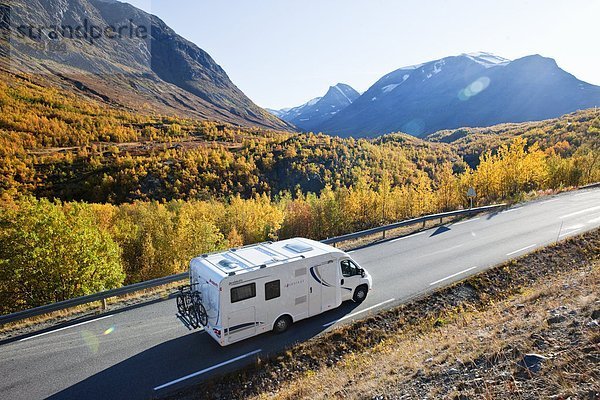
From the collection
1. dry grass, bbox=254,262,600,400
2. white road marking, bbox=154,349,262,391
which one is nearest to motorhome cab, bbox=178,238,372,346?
white road marking, bbox=154,349,262,391

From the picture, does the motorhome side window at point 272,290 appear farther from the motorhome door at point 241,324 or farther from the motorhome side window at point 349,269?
the motorhome side window at point 349,269

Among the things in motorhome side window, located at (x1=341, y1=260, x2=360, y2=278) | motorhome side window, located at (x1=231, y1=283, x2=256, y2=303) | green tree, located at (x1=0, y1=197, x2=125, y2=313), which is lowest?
green tree, located at (x1=0, y1=197, x2=125, y2=313)

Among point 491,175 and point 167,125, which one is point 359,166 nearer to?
point 491,175

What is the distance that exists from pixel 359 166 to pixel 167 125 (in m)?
86.8

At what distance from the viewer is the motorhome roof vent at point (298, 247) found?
12.0 meters

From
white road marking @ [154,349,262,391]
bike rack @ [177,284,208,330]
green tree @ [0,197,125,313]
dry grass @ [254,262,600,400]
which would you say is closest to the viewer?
dry grass @ [254,262,600,400]

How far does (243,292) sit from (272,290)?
0.98 m

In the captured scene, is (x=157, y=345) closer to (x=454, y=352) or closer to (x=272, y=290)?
(x=272, y=290)

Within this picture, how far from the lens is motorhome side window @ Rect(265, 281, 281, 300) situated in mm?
10539

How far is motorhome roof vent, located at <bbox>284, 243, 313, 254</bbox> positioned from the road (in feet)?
7.95

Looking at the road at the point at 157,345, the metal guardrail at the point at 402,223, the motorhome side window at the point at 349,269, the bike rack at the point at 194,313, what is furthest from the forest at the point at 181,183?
the motorhome side window at the point at 349,269

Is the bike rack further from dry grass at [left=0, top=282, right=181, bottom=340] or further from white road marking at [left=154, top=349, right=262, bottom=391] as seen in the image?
dry grass at [left=0, top=282, right=181, bottom=340]

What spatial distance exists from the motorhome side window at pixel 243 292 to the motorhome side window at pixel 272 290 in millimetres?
442

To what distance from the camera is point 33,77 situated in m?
158
